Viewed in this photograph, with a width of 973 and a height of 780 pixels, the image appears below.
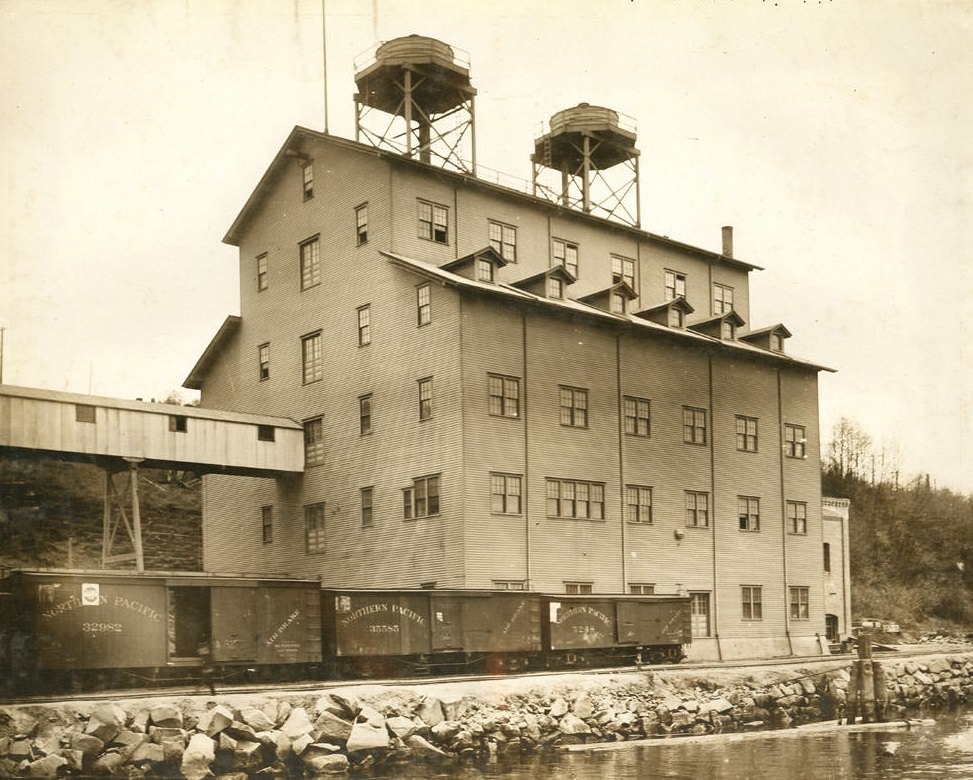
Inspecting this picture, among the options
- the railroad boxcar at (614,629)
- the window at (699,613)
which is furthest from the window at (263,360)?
the window at (699,613)

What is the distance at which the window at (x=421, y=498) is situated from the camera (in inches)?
1372

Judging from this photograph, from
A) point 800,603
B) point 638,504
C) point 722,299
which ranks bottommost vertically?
point 800,603

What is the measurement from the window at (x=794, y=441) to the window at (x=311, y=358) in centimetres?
1852

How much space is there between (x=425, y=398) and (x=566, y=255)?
34.2ft

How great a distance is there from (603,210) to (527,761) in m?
29.7

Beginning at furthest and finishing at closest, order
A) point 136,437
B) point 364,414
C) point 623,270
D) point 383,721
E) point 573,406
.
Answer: point 623,270 → point 364,414 → point 573,406 → point 136,437 → point 383,721

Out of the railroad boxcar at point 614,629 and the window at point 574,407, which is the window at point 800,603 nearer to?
the railroad boxcar at point 614,629

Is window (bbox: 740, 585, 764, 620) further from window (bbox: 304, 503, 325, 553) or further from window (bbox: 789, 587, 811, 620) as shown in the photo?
window (bbox: 304, 503, 325, 553)

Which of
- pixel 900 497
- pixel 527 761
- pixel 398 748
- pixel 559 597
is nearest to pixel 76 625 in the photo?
pixel 398 748

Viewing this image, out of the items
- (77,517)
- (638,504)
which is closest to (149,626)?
(638,504)

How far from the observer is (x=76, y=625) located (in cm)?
2289

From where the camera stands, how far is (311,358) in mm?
40438

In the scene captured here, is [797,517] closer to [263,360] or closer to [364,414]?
[364,414]

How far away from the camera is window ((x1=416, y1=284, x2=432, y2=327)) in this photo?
35875 millimetres
